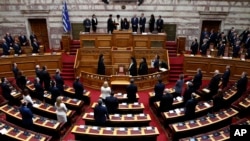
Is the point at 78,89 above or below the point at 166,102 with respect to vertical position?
above

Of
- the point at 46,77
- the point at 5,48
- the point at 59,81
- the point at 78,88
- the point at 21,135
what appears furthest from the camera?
the point at 5,48

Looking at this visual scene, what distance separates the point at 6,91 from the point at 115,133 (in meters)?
5.13

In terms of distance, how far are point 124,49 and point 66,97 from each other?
4865 millimetres

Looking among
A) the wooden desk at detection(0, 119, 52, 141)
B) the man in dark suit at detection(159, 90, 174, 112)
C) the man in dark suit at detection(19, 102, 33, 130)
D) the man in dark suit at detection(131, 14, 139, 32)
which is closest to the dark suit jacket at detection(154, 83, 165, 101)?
the man in dark suit at detection(159, 90, 174, 112)

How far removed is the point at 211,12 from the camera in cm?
1596

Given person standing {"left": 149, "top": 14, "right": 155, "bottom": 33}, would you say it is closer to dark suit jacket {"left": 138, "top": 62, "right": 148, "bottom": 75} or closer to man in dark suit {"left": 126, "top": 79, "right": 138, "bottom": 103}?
dark suit jacket {"left": 138, "top": 62, "right": 148, "bottom": 75}

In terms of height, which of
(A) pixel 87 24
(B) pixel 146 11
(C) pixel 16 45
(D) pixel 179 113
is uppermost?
(B) pixel 146 11

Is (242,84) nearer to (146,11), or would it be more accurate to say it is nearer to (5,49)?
(146,11)

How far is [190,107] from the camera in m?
8.91

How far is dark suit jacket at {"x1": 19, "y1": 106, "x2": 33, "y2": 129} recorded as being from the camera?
8148 millimetres

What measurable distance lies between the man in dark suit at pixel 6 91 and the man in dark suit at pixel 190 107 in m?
6.85

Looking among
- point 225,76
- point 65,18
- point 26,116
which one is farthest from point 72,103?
point 65,18

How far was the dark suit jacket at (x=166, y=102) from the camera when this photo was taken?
31.3 ft

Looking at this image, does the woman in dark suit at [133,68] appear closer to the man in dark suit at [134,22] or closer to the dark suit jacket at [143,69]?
the dark suit jacket at [143,69]
